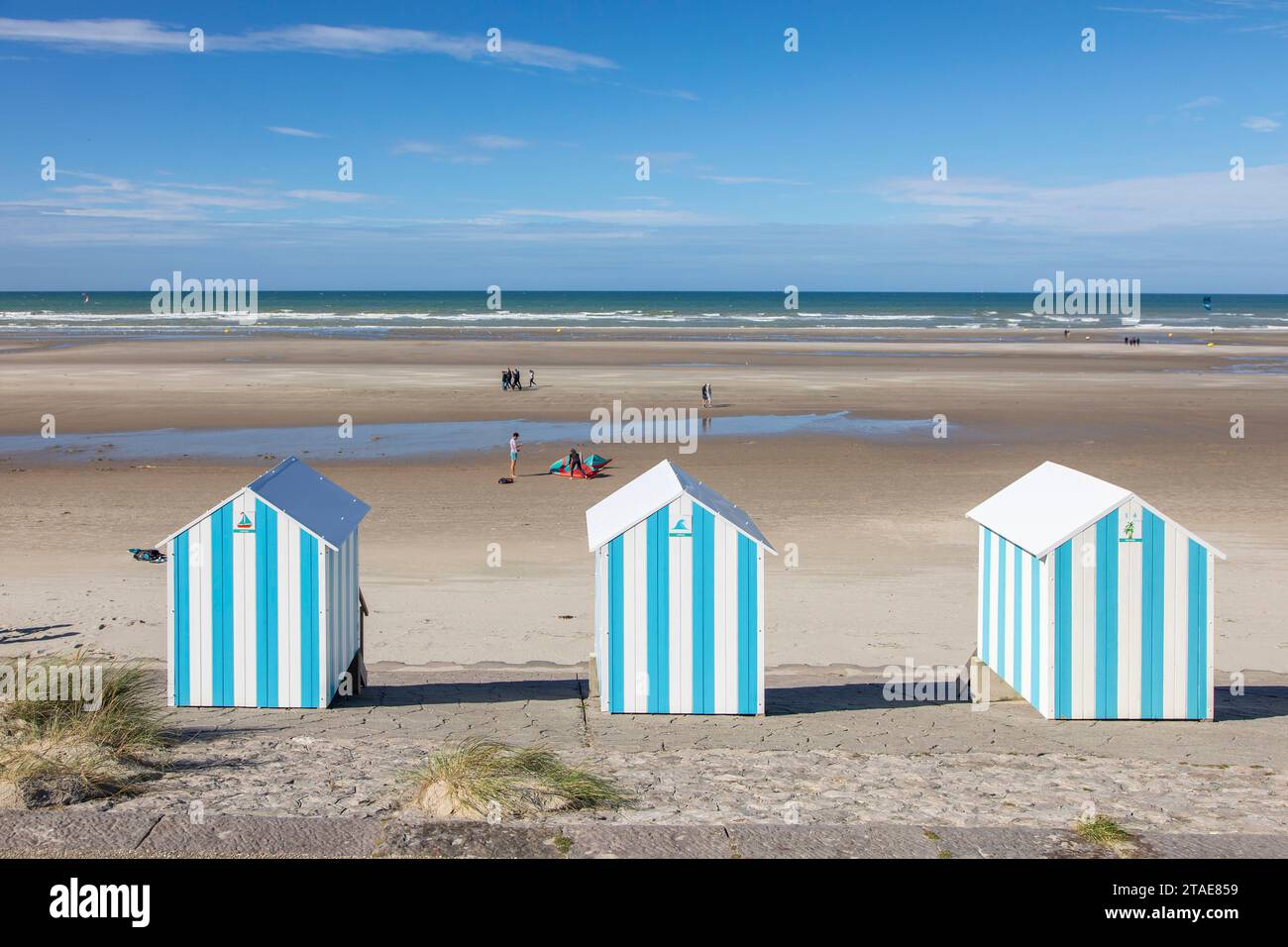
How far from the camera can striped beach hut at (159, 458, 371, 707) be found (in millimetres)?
9664

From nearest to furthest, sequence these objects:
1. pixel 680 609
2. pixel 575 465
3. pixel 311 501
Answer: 1. pixel 680 609
2. pixel 311 501
3. pixel 575 465

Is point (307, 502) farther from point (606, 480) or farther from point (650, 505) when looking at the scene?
point (606, 480)

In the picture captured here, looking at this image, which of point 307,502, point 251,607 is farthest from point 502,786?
point 307,502

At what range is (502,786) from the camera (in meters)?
6.92

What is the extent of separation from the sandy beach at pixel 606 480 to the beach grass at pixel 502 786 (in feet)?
15.3

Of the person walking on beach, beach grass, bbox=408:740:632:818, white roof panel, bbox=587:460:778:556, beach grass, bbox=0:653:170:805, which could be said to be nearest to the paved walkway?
beach grass, bbox=408:740:632:818

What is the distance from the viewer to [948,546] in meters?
18.5

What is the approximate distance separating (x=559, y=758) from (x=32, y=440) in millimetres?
27218

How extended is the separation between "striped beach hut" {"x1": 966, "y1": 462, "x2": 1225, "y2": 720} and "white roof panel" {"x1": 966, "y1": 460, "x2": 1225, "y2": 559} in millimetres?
18

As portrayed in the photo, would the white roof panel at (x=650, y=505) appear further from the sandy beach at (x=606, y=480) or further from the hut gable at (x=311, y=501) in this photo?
the sandy beach at (x=606, y=480)

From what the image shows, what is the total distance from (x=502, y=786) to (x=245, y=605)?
3.74 m

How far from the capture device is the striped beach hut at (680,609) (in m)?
9.59

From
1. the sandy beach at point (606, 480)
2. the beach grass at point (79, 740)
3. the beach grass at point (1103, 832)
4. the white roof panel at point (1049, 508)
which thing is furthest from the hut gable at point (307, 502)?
the beach grass at point (1103, 832)
